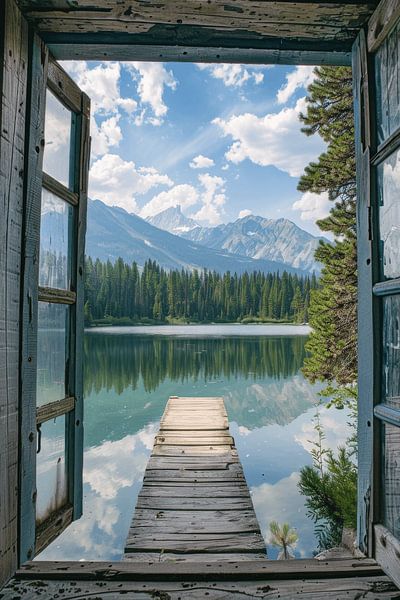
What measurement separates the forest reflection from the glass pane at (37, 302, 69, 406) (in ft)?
49.8

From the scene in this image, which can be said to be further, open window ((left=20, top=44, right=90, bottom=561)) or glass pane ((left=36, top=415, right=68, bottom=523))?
glass pane ((left=36, top=415, right=68, bottom=523))

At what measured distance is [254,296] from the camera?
6725 cm

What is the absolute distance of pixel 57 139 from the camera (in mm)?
2170

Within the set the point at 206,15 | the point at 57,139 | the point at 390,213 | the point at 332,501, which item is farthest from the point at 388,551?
the point at 332,501

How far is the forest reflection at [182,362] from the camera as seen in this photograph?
787 inches

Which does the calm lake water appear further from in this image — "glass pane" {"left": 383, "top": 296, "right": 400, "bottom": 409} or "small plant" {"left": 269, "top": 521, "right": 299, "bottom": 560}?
"glass pane" {"left": 383, "top": 296, "right": 400, "bottom": 409}

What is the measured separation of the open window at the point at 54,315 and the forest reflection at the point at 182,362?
15105 mm

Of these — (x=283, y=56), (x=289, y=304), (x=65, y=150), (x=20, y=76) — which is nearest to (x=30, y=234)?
(x=20, y=76)

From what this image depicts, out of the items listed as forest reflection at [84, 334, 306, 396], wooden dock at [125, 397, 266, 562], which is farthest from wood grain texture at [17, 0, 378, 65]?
forest reflection at [84, 334, 306, 396]

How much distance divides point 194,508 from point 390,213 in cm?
265

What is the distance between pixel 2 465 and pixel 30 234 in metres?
0.90

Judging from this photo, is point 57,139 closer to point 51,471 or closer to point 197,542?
point 51,471

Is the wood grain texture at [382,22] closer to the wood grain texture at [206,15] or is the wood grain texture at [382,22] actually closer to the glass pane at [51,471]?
the wood grain texture at [206,15]

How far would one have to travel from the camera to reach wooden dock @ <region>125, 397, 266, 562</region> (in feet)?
8.53
